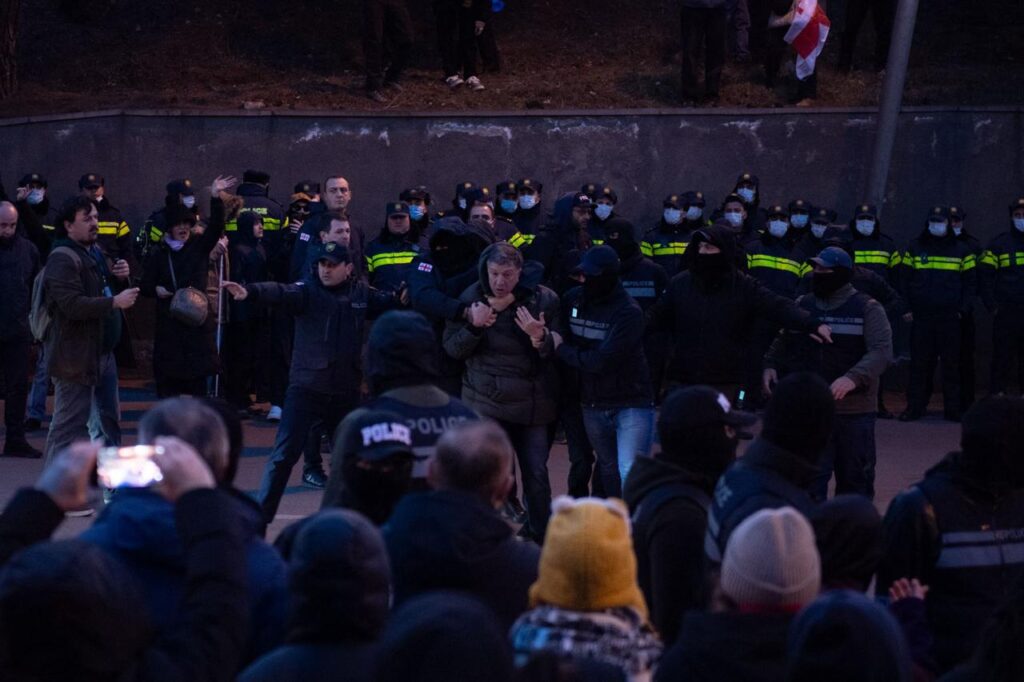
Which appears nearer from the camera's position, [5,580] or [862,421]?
[5,580]

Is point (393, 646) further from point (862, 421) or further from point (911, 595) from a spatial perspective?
point (862, 421)

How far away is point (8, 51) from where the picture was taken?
20172 mm

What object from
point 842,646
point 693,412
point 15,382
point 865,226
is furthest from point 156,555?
point 865,226

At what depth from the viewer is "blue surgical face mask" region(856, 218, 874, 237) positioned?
51.5ft

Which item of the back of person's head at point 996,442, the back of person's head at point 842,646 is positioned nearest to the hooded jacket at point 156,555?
the back of person's head at point 842,646

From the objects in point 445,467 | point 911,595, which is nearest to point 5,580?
point 445,467

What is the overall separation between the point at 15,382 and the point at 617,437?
5460mm

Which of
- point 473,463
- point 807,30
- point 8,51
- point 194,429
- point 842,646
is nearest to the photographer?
point 842,646

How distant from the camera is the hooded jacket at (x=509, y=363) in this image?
9477 mm

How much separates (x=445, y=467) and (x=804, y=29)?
14.6 m

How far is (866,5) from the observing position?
65.8ft

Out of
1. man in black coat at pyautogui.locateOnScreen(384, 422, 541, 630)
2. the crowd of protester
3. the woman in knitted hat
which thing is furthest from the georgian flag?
the woman in knitted hat

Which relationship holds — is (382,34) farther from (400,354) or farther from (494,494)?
(494,494)

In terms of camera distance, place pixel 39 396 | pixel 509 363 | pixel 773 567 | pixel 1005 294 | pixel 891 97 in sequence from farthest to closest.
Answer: pixel 891 97 < pixel 1005 294 < pixel 39 396 < pixel 509 363 < pixel 773 567
